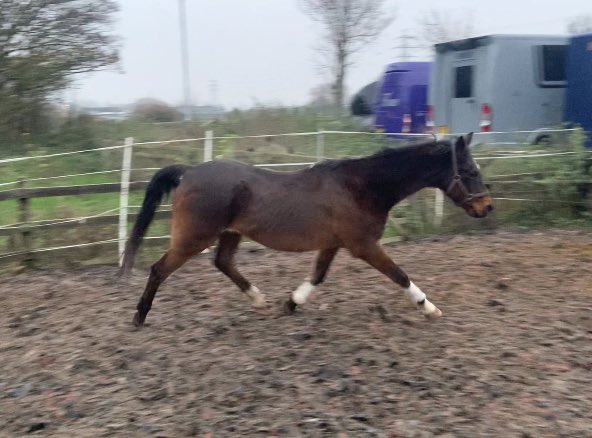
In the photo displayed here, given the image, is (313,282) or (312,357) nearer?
(312,357)

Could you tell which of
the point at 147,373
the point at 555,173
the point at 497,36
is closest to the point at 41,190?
the point at 147,373

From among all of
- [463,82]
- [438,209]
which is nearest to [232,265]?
[438,209]

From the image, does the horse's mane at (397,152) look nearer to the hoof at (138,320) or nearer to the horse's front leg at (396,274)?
the horse's front leg at (396,274)

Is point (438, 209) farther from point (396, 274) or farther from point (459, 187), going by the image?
point (396, 274)

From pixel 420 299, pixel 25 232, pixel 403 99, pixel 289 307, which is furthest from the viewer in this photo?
pixel 403 99

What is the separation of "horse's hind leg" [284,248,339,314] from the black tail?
4.17ft

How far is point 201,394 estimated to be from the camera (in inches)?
167

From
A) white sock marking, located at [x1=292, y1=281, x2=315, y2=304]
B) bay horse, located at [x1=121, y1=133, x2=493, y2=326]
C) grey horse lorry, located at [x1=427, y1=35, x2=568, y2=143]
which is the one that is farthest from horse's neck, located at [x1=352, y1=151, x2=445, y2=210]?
grey horse lorry, located at [x1=427, y1=35, x2=568, y2=143]

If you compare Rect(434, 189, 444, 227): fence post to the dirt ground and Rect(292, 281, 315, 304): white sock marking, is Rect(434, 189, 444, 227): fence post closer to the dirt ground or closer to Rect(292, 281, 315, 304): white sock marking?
the dirt ground

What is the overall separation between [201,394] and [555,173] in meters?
6.28

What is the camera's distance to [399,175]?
5.46 meters

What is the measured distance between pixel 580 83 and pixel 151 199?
7.27 meters

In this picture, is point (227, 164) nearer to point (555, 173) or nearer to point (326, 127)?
point (555, 173)

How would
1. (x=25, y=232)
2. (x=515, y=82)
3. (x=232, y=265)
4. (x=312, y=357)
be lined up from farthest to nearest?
(x=515, y=82) → (x=25, y=232) → (x=232, y=265) → (x=312, y=357)
